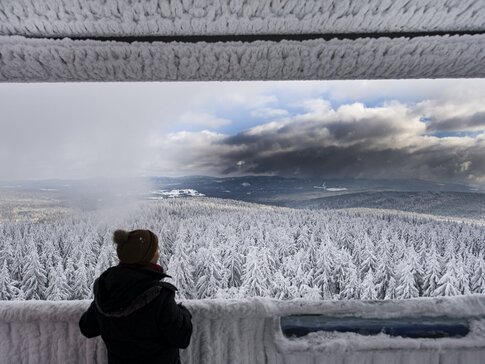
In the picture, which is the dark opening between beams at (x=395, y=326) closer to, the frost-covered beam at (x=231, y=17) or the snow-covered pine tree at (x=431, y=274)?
the snow-covered pine tree at (x=431, y=274)

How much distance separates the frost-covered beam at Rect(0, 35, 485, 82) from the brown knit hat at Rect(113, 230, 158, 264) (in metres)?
0.39

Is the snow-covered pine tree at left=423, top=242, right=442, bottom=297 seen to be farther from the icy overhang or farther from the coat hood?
the coat hood

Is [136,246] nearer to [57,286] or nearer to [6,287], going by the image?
[57,286]

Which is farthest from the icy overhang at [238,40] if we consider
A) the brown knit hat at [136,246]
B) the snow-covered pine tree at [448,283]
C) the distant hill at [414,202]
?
the snow-covered pine tree at [448,283]

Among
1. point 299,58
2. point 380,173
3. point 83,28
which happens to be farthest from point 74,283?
point 380,173

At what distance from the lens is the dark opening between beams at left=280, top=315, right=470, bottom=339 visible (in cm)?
103

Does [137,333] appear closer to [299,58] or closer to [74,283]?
[74,283]

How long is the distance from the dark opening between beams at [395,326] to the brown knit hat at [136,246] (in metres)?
0.45

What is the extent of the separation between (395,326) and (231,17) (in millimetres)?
956

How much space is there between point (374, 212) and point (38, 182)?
1.19 metres

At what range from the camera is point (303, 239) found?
119 cm

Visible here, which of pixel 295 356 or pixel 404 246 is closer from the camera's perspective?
pixel 295 356

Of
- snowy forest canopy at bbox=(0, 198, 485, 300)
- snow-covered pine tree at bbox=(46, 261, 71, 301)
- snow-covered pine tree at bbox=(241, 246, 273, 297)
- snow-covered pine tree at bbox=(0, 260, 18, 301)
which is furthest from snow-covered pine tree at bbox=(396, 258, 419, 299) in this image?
snow-covered pine tree at bbox=(0, 260, 18, 301)

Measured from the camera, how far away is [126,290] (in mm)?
812
